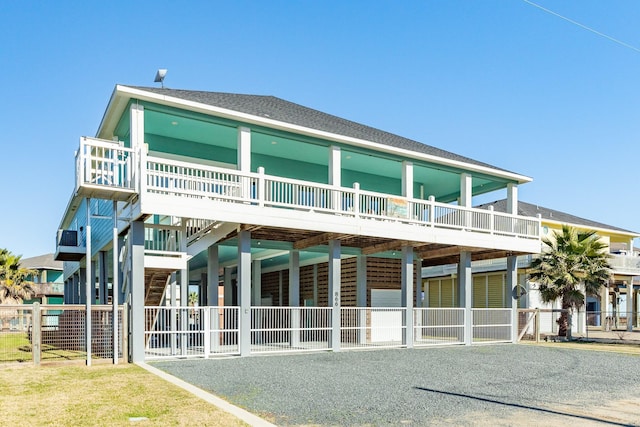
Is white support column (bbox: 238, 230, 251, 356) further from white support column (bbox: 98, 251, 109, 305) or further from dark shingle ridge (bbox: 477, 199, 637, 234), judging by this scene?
dark shingle ridge (bbox: 477, 199, 637, 234)

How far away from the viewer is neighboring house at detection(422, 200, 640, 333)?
97.7ft

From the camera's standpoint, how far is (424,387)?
1016cm

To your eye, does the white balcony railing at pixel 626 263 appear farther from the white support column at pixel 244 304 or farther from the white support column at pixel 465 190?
the white support column at pixel 244 304

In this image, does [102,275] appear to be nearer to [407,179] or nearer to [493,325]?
[407,179]

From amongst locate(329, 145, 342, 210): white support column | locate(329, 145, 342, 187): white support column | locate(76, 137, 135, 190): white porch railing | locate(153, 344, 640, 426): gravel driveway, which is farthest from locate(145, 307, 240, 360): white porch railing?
locate(329, 145, 342, 187): white support column

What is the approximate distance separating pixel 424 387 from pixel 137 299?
731 cm

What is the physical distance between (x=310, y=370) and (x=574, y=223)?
A: 26.6 m

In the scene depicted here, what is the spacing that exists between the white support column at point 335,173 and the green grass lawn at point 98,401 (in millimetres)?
7942

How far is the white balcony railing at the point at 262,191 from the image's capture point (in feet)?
45.6

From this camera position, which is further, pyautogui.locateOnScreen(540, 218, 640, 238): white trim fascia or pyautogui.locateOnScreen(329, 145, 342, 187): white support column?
pyautogui.locateOnScreen(540, 218, 640, 238): white trim fascia

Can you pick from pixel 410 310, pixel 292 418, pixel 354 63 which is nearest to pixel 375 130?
pixel 354 63

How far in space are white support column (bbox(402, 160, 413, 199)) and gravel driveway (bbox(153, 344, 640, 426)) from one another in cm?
568

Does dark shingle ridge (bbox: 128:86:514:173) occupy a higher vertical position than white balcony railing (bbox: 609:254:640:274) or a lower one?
higher

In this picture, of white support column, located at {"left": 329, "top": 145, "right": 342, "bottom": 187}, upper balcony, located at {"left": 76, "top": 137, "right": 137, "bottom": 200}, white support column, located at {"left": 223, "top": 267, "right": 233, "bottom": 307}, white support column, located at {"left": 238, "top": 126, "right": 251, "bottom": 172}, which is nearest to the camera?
upper balcony, located at {"left": 76, "top": 137, "right": 137, "bottom": 200}
